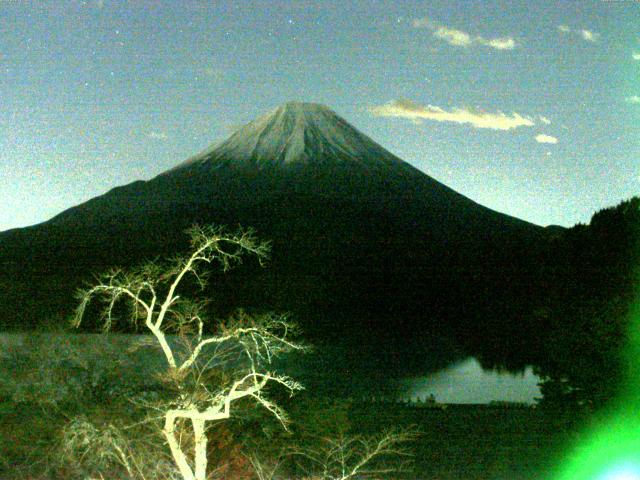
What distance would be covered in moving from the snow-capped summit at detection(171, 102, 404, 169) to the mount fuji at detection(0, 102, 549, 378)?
5.0 inches

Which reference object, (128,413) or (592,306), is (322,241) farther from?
(128,413)

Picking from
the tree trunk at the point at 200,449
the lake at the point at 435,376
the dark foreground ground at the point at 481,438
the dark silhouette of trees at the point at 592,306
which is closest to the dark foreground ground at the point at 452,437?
the dark foreground ground at the point at 481,438

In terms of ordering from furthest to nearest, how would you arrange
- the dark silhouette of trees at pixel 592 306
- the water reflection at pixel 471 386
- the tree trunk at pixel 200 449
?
the water reflection at pixel 471 386 < the dark silhouette of trees at pixel 592 306 < the tree trunk at pixel 200 449

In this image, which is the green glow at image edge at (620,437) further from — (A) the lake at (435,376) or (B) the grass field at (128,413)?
(A) the lake at (435,376)

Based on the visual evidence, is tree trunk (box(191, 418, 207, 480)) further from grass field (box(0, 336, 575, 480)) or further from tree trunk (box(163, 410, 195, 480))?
grass field (box(0, 336, 575, 480))

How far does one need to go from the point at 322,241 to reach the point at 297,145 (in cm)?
1482

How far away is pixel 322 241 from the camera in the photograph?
46500 mm

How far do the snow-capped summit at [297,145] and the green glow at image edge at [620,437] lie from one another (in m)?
46.5

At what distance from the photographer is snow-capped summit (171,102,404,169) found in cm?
5807

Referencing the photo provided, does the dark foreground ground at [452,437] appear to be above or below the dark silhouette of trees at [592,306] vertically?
below

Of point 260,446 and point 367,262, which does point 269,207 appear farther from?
point 260,446

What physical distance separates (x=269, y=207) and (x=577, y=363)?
1526 inches

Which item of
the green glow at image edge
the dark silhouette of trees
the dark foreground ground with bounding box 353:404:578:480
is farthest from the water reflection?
the green glow at image edge

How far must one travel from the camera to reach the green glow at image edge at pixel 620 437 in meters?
10.0
